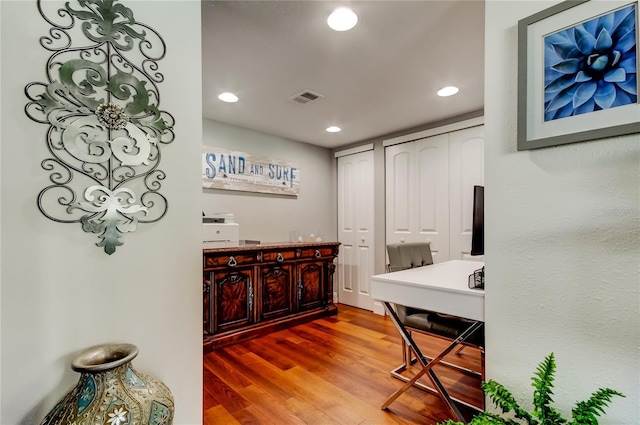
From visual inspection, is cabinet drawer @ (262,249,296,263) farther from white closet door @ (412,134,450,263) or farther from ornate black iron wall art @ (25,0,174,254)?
ornate black iron wall art @ (25,0,174,254)

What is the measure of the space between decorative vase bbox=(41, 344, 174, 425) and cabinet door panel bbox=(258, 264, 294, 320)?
6.85ft

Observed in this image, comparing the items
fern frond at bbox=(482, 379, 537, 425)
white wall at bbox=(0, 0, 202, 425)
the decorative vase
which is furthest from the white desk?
the decorative vase

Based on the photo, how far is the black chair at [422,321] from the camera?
1.73m

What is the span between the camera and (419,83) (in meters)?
2.35

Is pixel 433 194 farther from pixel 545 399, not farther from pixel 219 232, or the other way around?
pixel 545 399

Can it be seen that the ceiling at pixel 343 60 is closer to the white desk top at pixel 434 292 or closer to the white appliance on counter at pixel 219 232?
the white appliance on counter at pixel 219 232

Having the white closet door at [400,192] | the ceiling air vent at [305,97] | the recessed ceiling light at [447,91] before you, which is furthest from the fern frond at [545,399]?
the white closet door at [400,192]

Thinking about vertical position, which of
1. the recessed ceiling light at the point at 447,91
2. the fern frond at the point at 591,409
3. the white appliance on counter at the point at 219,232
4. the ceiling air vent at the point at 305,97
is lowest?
the fern frond at the point at 591,409

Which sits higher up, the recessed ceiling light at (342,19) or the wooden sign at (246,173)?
the recessed ceiling light at (342,19)

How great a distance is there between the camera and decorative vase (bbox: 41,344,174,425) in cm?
85

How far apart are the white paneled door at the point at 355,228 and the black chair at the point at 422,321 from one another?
1.52 metres

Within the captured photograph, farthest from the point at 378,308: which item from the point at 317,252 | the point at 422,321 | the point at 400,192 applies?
the point at 422,321

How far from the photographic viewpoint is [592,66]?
977 mm

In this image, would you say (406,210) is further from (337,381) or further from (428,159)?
(337,381)
